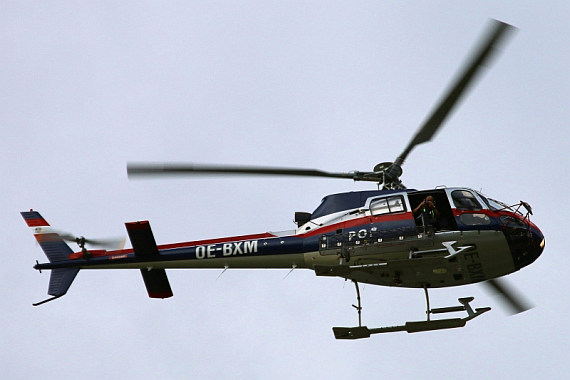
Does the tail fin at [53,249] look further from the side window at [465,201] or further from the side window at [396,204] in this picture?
the side window at [465,201]

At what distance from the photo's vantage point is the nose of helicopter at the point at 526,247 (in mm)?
16250

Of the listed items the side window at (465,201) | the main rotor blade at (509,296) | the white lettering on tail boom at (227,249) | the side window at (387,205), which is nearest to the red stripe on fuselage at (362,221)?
the side window at (387,205)

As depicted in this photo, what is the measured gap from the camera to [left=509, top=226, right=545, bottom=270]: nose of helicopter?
→ 1625 centimetres

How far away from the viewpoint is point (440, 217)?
54.4 ft

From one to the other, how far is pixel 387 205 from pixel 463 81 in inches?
137

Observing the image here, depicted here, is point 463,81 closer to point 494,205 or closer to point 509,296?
point 494,205

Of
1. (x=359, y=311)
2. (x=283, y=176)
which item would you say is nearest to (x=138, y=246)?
(x=283, y=176)

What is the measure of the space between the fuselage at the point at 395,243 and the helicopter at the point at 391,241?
0.02 meters

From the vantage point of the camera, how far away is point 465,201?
54.5 ft

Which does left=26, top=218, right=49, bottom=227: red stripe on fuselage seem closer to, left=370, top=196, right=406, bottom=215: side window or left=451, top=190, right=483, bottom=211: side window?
left=370, top=196, right=406, bottom=215: side window

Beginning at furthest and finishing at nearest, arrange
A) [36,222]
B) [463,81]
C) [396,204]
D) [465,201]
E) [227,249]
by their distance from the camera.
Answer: [36,222], [227,249], [396,204], [465,201], [463,81]

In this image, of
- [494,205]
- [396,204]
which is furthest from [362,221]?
[494,205]

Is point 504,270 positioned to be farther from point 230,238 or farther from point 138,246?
point 138,246

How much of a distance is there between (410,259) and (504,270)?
225cm
